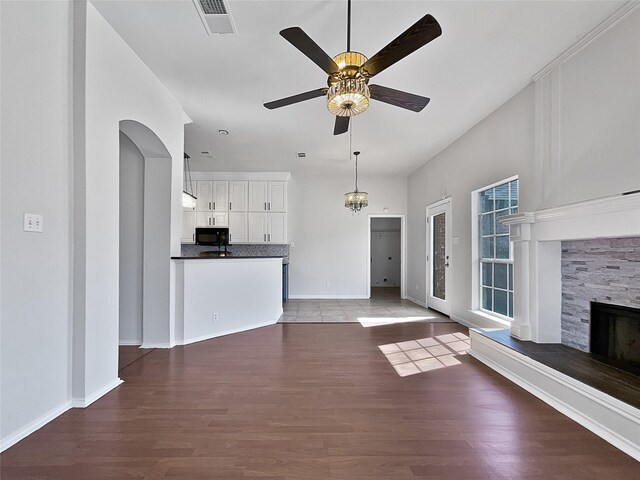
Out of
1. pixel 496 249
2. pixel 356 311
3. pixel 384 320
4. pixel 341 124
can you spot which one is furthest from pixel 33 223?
pixel 356 311

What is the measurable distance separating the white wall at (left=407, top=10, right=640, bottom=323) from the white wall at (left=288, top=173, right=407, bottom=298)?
3.17 m

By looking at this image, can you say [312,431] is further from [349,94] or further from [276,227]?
[276,227]

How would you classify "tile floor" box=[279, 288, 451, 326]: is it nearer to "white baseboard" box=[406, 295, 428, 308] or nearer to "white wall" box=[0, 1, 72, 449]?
"white baseboard" box=[406, 295, 428, 308]

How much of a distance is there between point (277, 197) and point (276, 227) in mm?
682

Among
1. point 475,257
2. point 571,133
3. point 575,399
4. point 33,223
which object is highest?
point 571,133

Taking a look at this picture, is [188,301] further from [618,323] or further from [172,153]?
[618,323]

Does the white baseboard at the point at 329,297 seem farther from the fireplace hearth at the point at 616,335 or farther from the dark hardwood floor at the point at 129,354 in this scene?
the fireplace hearth at the point at 616,335

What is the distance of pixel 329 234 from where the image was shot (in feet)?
25.7

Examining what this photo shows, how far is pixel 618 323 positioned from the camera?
256cm

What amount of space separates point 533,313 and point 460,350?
93cm

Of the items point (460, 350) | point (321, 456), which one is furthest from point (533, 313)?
point (321, 456)

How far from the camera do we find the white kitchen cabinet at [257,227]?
7.27 meters

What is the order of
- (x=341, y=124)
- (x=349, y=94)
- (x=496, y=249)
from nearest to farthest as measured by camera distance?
(x=349, y=94), (x=341, y=124), (x=496, y=249)

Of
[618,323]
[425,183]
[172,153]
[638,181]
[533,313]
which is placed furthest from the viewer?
[425,183]
